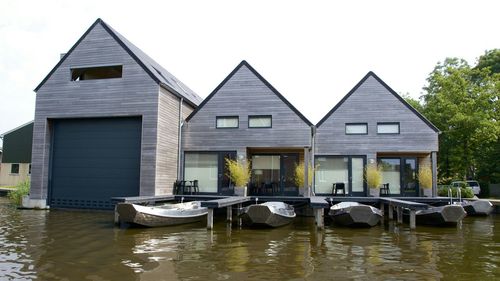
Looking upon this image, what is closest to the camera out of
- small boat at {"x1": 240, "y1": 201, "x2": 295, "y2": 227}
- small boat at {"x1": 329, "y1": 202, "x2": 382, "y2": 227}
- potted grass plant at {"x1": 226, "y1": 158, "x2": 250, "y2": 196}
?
small boat at {"x1": 240, "y1": 201, "x2": 295, "y2": 227}

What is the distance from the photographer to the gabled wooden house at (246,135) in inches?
702

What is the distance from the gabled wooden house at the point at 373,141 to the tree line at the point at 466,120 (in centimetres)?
906

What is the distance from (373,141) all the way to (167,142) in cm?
964

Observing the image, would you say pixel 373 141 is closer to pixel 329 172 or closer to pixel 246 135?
pixel 329 172

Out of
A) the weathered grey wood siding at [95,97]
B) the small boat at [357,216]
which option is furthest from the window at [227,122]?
the small boat at [357,216]

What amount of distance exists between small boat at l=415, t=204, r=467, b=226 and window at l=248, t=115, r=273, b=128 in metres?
7.12

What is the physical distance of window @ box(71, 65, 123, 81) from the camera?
18250mm

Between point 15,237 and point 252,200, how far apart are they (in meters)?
8.98

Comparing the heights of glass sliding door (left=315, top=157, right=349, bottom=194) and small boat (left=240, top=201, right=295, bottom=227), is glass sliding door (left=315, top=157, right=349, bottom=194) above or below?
above

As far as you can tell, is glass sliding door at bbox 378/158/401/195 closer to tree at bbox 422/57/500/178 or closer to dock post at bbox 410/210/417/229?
dock post at bbox 410/210/417/229

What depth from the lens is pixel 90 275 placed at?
6469 millimetres

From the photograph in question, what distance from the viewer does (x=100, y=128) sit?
17.5m

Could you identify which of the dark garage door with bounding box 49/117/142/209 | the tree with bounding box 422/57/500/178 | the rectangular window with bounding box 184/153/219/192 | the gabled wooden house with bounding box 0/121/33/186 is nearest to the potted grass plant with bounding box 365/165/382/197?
the rectangular window with bounding box 184/153/219/192

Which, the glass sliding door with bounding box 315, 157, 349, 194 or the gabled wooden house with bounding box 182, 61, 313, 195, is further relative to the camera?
the glass sliding door with bounding box 315, 157, 349, 194
